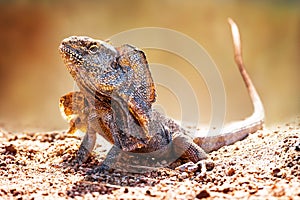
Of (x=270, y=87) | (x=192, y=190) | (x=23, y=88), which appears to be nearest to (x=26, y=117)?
(x=23, y=88)

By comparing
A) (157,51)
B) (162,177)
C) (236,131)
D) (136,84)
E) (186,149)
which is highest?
(157,51)

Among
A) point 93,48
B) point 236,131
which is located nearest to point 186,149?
point 236,131

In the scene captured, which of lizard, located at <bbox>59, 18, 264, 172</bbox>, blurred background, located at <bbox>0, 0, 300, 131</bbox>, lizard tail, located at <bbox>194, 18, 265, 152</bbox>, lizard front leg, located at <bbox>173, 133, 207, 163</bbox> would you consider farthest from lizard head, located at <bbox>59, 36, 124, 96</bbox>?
blurred background, located at <bbox>0, 0, 300, 131</bbox>

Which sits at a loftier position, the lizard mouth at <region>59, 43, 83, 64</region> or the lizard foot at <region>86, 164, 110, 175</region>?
the lizard mouth at <region>59, 43, 83, 64</region>

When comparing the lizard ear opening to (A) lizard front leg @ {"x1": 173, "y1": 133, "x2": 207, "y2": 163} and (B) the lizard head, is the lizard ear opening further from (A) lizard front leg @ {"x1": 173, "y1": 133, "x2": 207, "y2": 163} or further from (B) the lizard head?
(A) lizard front leg @ {"x1": 173, "y1": 133, "x2": 207, "y2": 163}

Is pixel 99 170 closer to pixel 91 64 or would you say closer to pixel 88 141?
pixel 88 141

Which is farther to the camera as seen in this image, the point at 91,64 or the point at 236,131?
the point at 236,131

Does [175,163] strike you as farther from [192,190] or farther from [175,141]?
[192,190]
